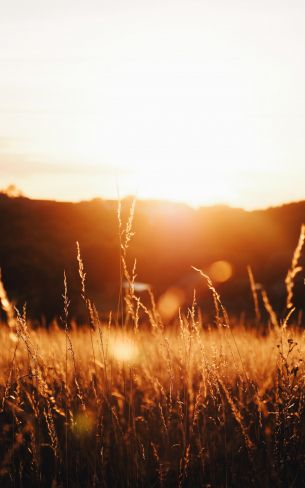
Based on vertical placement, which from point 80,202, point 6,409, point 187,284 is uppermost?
point 80,202

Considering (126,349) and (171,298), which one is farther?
(171,298)

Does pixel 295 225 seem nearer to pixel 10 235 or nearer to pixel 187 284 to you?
pixel 187 284

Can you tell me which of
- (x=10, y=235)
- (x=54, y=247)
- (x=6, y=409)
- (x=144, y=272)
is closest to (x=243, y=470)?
(x=6, y=409)

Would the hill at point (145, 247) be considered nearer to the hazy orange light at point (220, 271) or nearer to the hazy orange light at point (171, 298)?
the hazy orange light at point (220, 271)

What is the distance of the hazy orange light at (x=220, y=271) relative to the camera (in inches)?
1190

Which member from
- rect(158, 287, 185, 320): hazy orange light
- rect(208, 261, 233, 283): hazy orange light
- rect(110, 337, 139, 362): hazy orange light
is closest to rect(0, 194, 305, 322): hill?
rect(208, 261, 233, 283): hazy orange light

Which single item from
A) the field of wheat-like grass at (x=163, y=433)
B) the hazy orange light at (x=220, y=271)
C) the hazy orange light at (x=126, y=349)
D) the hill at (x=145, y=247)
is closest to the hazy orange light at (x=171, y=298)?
the hill at (x=145, y=247)

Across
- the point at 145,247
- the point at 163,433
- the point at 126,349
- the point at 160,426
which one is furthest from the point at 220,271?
the point at 163,433

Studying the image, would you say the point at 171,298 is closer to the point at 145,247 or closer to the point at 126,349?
the point at 145,247

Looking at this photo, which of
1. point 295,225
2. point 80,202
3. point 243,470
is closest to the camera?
point 243,470

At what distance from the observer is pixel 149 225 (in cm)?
3662

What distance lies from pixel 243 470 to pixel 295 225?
4104 centimetres

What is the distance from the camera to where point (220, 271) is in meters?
31.9

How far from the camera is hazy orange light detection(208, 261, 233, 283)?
30.2 meters
